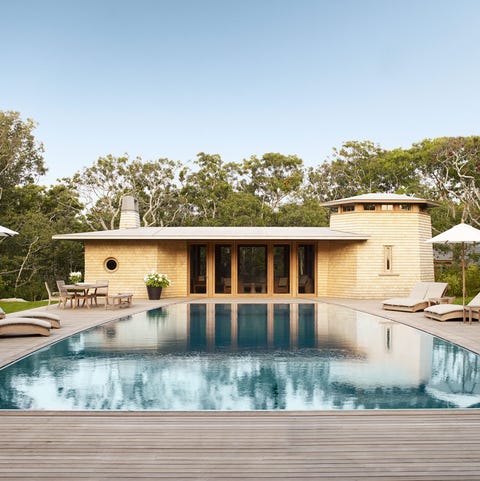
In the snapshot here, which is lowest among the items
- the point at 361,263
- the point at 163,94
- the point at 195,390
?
the point at 195,390

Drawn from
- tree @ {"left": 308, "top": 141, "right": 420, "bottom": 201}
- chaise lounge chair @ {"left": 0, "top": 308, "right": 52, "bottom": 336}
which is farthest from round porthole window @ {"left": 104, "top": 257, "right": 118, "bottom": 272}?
tree @ {"left": 308, "top": 141, "right": 420, "bottom": 201}

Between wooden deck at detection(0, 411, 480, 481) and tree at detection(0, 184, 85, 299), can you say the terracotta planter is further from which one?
wooden deck at detection(0, 411, 480, 481)

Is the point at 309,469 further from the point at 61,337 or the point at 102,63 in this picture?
the point at 102,63

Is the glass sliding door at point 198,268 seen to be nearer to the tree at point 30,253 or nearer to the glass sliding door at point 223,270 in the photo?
the glass sliding door at point 223,270

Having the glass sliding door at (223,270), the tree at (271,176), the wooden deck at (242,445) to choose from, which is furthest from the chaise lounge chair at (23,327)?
the tree at (271,176)

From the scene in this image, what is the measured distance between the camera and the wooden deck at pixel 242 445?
3.60 m

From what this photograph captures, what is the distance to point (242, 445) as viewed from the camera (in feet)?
13.6

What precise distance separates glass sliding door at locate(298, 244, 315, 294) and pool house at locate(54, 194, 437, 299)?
0.04 meters

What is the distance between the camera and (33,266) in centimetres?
2841

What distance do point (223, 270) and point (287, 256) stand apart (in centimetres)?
260

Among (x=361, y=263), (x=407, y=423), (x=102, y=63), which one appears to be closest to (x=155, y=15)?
(x=102, y=63)

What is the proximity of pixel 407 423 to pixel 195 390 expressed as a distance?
96.2 inches

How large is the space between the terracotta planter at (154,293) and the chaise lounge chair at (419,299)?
8.14 metres

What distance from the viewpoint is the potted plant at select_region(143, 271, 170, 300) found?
19372 mm
